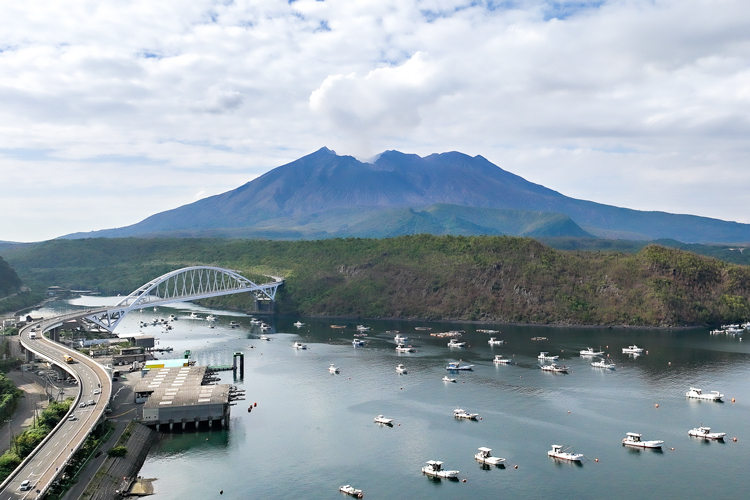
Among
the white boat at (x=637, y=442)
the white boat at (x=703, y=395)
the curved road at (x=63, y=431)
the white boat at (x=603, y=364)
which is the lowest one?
the white boat at (x=637, y=442)

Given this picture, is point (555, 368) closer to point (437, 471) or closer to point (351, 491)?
point (437, 471)

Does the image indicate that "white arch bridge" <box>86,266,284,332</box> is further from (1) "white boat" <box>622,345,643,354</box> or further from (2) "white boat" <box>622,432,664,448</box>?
(2) "white boat" <box>622,432,664,448</box>

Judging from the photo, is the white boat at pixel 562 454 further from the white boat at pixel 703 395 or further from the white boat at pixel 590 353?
the white boat at pixel 590 353

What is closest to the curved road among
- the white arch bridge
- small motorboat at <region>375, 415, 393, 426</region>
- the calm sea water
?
the calm sea water

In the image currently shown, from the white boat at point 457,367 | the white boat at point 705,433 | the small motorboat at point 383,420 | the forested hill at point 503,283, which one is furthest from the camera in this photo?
the forested hill at point 503,283

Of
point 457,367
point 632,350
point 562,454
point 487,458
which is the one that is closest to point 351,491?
point 487,458

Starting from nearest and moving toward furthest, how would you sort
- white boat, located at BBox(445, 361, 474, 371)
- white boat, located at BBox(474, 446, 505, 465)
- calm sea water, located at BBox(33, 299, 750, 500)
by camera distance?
calm sea water, located at BBox(33, 299, 750, 500), white boat, located at BBox(474, 446, 505, 465), white boat, located at BBox(445, 361, 474, 371)

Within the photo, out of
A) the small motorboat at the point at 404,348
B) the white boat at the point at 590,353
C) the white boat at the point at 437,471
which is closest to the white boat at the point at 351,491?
the white boat at the point at 437,471

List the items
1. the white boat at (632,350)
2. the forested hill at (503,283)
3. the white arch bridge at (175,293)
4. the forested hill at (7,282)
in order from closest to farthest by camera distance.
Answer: the white boat at (632,350)
the white arch bridge at (175,293)
the forested hill at (503,283)
the forested hill at (7,282)
